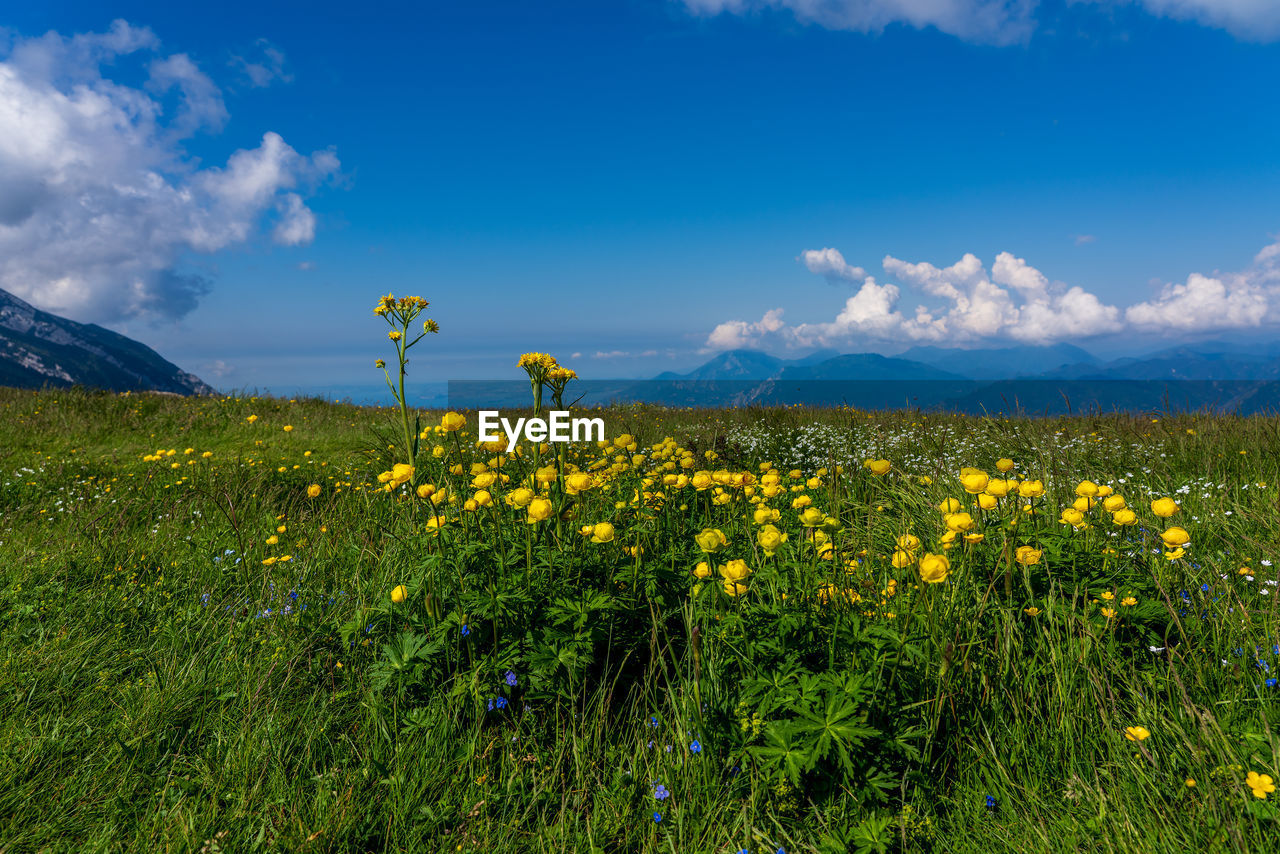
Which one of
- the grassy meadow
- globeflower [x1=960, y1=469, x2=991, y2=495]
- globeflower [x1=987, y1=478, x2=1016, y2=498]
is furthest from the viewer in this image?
globeflower [x1=987, y1=478, x2=1016, y2=498]

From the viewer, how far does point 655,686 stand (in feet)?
8.86

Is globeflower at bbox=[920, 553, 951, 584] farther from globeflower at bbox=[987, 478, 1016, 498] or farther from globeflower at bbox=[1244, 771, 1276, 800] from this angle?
globeflower at bbox=[1244, 771, 1276, 800]

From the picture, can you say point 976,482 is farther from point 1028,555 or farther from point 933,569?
point 933,569

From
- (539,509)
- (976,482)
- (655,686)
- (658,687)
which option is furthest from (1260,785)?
A: (539,509)

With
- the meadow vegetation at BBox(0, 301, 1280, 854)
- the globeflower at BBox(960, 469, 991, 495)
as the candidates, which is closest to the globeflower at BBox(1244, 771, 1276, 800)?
the meadow vegetation at BBox(0, 301, 1280, 854)

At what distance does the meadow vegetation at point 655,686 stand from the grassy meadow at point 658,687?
2 centimetres

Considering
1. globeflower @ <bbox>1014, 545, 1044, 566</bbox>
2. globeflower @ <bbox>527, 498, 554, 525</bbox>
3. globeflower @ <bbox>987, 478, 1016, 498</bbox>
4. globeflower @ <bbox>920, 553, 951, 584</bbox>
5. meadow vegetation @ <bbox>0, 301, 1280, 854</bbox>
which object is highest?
globeflower @ <bbox>987, 478, 1016, 498</bbox>

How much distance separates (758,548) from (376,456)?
554 centimetres

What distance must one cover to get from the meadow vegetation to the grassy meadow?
2 cm

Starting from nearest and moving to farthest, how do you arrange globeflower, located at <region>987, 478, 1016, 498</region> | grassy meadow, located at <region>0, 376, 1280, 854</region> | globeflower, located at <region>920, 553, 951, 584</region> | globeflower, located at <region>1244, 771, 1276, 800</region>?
globeflower, located at <region>1244, 771, 1276, 800</region>
grassy meadow, located at <region>0, 376, 1280, 854</region>
globeflower, located at <region>920, 553, 951, 584</region>
globeflower, located at <region>987, 478, 1016, 498</region>

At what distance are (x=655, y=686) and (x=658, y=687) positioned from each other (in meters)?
0.20

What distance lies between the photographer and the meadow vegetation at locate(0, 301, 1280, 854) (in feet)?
6.35

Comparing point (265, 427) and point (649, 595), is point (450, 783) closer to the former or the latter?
point (649, 595)

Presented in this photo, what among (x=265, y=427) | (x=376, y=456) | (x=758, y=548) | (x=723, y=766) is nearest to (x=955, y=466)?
(x=758, y=548)
